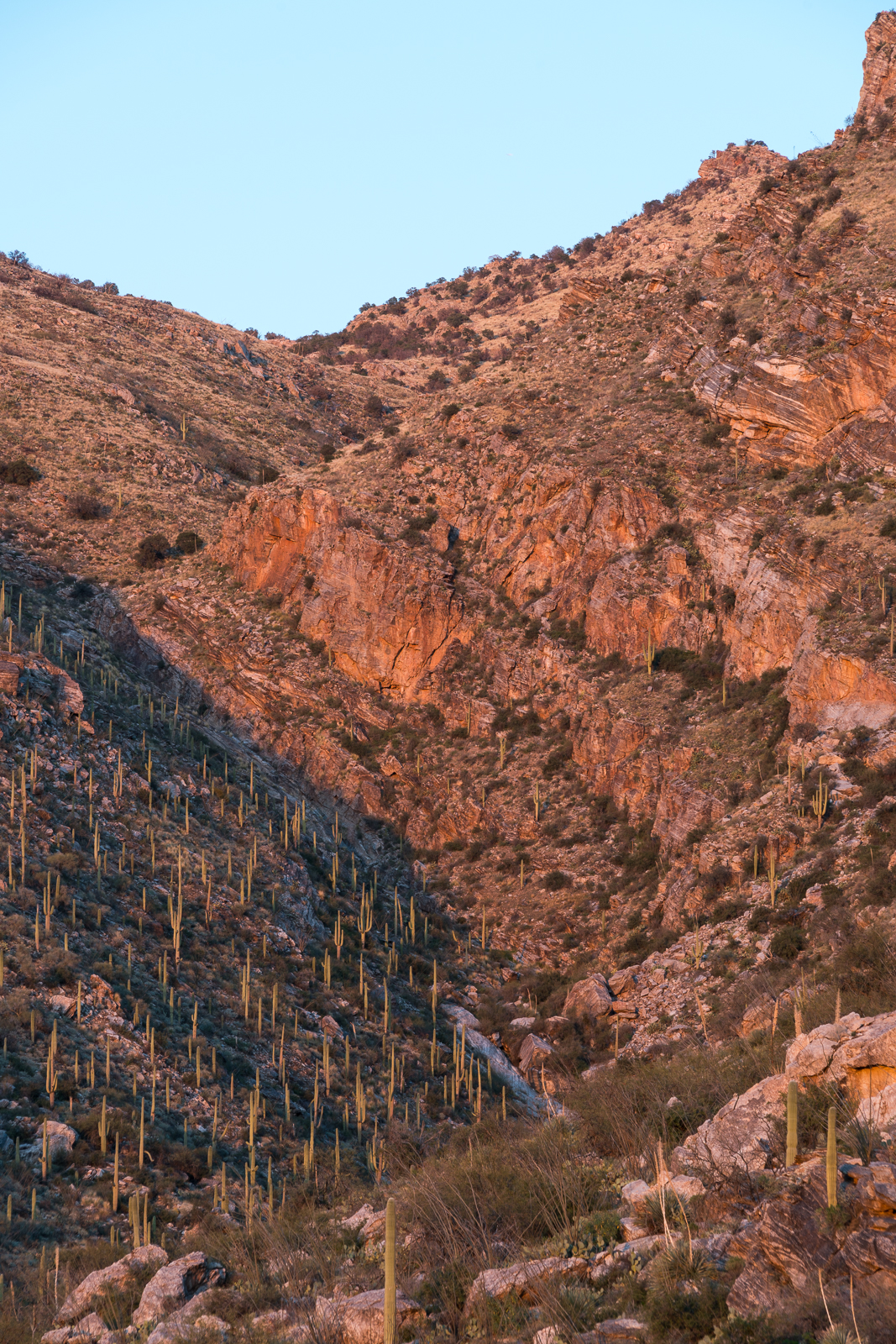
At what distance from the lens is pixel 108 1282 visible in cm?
1753

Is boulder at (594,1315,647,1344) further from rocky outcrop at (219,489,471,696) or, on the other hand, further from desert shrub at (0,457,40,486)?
desert shrub at (0,457,40,486)

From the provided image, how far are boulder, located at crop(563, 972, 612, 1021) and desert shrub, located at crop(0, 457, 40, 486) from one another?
126 ft

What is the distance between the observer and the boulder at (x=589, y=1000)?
34469 millimetres

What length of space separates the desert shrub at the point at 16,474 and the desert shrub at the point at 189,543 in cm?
811

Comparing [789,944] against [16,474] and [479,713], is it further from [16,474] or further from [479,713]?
[16,474]

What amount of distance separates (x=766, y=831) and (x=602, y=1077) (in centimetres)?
1291

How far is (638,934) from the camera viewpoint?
37031mm

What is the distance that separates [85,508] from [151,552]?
4.75m

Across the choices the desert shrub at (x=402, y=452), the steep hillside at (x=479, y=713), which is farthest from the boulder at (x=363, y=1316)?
the desert shrub at (x=402, y=452)

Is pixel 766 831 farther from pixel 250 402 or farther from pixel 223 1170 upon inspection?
pixel 250 402

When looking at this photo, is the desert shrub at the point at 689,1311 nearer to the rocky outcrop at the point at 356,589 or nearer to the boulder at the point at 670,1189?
the boulder at the point at 670,1189

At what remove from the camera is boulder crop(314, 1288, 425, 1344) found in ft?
43.0

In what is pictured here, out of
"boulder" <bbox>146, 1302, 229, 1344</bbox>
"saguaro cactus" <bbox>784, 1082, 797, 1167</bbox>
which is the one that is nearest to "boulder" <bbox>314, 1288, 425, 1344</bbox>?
"boulder" <bbox>146, 1302, 229, 1344</bbox>

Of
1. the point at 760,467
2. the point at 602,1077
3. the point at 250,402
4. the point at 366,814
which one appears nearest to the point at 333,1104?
the point at 602,1077
